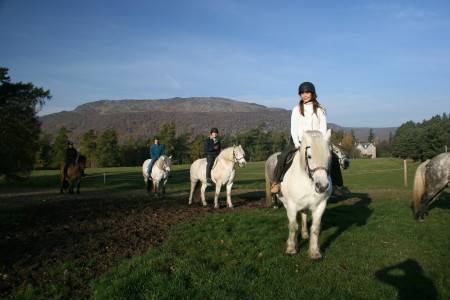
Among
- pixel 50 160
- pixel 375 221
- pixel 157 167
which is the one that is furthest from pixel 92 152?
pixel 375 221

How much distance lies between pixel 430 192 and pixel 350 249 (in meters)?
4.83

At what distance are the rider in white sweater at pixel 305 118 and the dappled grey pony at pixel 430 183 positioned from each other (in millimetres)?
5424

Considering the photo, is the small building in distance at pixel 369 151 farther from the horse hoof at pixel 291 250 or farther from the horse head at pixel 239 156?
the horse hoof at pixel 291 250

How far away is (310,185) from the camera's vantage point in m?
6.33

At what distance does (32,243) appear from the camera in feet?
25.6

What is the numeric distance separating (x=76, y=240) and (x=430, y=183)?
32.4 feet

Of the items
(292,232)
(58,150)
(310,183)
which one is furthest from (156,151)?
(58,150)

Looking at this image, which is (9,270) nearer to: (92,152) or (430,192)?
(430,192)

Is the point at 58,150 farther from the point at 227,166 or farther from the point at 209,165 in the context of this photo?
the point at 227,166

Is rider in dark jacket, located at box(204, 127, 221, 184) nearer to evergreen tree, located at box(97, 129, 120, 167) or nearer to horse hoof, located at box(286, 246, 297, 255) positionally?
horse hoof, located at box(286, 246, 297, 255)

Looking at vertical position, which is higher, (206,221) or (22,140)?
(22,140)

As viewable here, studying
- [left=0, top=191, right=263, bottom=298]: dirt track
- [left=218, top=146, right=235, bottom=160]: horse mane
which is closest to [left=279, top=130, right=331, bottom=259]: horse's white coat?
[left=0, top=191, right=263, bottom=298]: dirt track

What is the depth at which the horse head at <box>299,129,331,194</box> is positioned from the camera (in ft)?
18.2

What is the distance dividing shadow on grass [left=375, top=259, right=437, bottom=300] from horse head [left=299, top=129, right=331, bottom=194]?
1.78 metres
